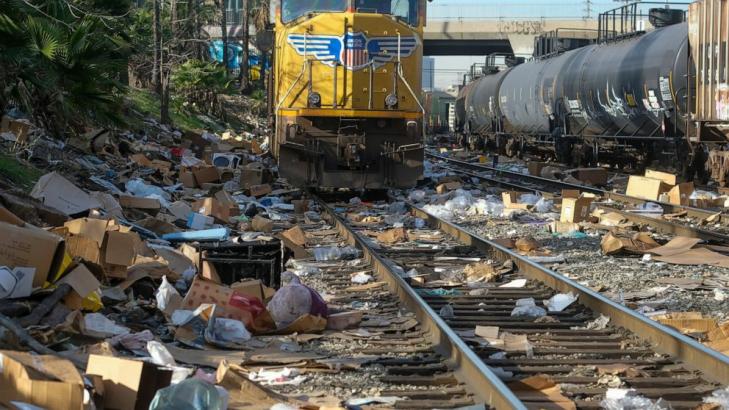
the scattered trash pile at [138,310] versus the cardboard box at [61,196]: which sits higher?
the cardboard box at [61,196]

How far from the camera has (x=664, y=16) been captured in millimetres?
25219

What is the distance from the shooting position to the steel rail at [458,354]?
5.11 metres

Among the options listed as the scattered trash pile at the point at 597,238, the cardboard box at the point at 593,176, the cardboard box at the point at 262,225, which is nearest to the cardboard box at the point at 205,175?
the scattered trash pile at the point at 597,238

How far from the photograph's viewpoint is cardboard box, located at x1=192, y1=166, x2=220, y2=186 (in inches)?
715

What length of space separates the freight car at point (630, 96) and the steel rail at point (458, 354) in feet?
31.5

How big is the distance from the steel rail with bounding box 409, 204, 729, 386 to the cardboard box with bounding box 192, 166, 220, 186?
875 cm

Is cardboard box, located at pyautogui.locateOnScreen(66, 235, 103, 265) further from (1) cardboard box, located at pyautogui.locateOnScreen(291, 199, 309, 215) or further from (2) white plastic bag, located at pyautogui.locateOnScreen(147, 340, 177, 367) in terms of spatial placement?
(1) cardboard box, located at pyautogui.locateOnScreen(291, 199, 309, 215)

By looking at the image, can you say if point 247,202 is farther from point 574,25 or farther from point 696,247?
point 574,25

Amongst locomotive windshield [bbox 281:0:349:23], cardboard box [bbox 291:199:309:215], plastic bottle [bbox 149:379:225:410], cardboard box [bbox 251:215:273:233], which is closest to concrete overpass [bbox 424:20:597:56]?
locomotive windshield [bbox 281:0:349:23]

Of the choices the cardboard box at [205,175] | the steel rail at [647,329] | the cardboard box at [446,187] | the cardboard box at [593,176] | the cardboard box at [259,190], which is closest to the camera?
the steel rail at [647,329]

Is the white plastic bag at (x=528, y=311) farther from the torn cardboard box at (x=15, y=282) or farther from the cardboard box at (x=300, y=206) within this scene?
the cardboard box at (x=300, y=206)

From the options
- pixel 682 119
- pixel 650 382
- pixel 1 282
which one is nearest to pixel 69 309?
pixel 1 282

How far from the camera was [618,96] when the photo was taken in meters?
22.6

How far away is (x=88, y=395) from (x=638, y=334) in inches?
152
